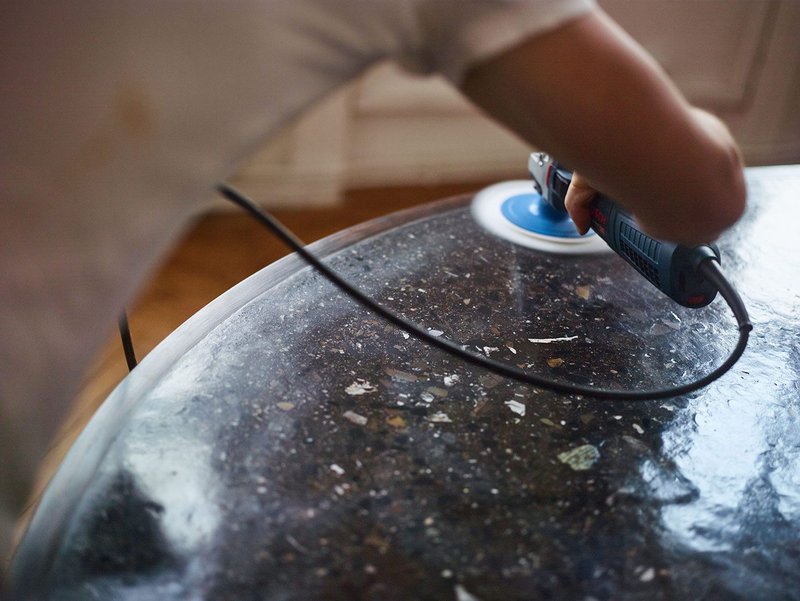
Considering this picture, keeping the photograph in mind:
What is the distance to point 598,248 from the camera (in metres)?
0.91

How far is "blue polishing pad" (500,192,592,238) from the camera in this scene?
0.93 meters

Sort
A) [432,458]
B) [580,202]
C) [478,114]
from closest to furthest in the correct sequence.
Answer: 1. [432,458]
2. [580,202]
3. [478,114]

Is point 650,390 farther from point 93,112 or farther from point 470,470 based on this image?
point 93,112

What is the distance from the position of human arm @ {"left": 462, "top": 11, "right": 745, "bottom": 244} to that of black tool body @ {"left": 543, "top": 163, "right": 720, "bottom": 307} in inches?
8.0

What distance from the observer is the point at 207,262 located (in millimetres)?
1987

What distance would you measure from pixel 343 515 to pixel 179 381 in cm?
19

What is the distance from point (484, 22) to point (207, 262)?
1655 millimetres

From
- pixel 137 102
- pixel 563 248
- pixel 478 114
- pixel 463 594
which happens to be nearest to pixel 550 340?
pixel 563 248

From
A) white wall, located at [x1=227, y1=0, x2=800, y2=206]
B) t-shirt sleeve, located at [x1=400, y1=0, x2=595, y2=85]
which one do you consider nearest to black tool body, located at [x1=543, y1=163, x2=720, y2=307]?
t-shirt sleeve, located at [x1=400, y1=0, x2=595, y2=85]

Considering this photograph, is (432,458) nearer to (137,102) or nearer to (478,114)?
(137,102)

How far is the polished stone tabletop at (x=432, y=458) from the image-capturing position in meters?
0.52

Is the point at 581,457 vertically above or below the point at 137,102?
below

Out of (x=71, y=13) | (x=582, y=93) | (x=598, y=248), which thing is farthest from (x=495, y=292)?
(x=71, y=13)

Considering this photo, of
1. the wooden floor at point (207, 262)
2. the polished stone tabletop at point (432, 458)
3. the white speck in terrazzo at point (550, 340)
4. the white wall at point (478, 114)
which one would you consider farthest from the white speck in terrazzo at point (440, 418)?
the white wall at point (478, 114)
